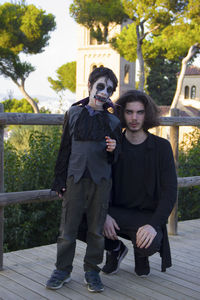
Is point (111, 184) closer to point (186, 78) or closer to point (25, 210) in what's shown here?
point (25, 210)

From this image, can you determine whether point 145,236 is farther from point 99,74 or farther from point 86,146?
point 99,74

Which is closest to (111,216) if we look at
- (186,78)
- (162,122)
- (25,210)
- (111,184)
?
(111,184)

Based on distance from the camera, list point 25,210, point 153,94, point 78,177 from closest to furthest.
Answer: point 78,177, point 25,210, point 153,94

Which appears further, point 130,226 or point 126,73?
point 126,73

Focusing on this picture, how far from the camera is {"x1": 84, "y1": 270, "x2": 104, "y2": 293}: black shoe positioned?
2828 mm

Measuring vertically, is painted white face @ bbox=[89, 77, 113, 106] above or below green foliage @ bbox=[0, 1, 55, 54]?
below

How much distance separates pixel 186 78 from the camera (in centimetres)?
4062

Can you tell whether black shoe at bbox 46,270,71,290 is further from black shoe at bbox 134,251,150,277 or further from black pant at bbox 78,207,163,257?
black shoe at bbox 134,251,150,277

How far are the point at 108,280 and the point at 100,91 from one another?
131cm

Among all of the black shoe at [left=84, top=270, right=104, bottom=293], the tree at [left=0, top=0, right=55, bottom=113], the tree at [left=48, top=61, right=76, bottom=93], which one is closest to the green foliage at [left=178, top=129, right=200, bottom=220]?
the black shoe at [left=84, top=270, right=104, bottom=293]

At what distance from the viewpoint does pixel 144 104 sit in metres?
3.07

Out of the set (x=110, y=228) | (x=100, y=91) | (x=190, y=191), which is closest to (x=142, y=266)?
(x=110, y=228)

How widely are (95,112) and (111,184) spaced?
0.48 metres

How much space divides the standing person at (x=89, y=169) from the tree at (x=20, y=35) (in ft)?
90.7
